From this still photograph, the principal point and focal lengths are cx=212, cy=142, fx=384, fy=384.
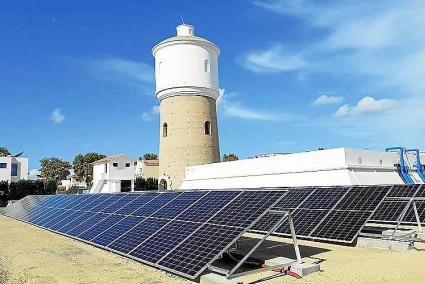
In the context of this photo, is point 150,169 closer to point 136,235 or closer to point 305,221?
point 305,221

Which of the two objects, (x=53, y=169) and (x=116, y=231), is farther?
(x=53, y=169)

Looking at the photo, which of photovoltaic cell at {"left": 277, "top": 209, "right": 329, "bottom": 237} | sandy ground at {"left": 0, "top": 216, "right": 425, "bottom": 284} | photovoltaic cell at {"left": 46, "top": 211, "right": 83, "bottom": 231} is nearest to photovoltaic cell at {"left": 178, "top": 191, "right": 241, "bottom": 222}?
sandy ground at {"left": 0, "top": 216, "right": 425, "bottom": 284}

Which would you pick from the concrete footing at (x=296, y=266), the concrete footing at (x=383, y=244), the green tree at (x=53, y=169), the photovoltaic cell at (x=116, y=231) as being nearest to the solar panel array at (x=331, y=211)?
the concrete footing at (x=383, y=244)

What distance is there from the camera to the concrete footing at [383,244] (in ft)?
42.8

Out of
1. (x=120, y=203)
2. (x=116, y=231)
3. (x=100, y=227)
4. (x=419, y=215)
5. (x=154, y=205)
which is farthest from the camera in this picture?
(x=120, y=203)

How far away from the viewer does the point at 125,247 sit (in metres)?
11.8

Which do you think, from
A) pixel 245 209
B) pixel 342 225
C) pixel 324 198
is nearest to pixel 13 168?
pixel 324 198

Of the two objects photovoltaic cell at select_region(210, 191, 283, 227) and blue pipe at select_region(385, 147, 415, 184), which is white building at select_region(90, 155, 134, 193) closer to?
blue pipe at select_region(385, 147, 415, 184)

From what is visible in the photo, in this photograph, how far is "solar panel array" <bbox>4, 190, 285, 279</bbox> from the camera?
9297 millimetres

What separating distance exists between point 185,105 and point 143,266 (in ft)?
105

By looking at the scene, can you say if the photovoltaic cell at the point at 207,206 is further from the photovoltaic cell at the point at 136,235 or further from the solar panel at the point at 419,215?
the solar panel at the point at 419,215

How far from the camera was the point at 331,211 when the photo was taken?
45.9 ft

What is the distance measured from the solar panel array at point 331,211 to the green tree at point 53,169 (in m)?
107

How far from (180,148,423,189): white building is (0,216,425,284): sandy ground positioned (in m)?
12.2
